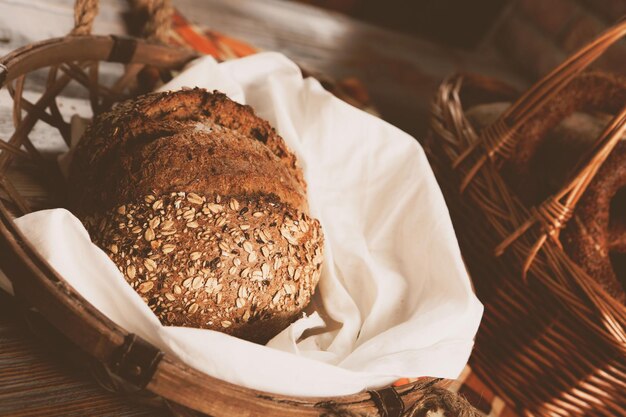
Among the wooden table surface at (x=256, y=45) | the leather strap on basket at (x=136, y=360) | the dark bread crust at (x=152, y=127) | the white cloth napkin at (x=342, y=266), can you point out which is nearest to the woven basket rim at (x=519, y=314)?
the white cloth napkin at (x=342, y=266)

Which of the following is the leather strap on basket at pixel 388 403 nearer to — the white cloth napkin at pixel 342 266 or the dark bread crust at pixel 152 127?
the white cloth napkin at pixel 342 266

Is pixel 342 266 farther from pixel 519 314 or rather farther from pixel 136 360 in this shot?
pixel 136 360

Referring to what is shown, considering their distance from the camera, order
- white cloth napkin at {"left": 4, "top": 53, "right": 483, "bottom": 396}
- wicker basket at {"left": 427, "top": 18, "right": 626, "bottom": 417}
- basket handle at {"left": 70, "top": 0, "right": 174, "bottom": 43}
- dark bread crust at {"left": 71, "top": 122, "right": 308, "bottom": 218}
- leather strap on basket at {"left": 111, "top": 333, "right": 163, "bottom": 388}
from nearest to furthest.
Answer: leather strap on basket at {"left": 111, "top": 333, "right": 163, "bottom": 388}, white cloth napkin at {"left": 4, "top": 53, "right": 483, "bottom": 396}, dark bread crust at {"left": 71, "top": 122, "right": 308, "bottom": 218}, wicker basket at {"left": 427, "top": 18, "right": 626, "bottom": 417}, basket handle at {"left": 70, "top": 0, "right": 174, "bottom": 43}

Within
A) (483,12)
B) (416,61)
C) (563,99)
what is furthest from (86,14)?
(483,12)

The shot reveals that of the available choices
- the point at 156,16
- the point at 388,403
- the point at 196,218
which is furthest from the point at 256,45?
the point at 388,403

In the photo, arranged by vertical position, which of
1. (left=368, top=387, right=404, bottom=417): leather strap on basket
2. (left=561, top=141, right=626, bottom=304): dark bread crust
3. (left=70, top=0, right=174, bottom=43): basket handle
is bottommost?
(left=368, top=387, right=404, bottom=417): leather strap on basket

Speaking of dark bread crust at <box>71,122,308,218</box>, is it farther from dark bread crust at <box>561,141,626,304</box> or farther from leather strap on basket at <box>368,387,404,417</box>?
dark bread crust at <box>561,141,626,304</box>

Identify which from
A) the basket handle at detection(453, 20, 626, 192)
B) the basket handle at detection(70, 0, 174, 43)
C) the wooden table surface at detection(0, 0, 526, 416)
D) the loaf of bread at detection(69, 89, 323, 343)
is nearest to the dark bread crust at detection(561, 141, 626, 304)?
the basket handle at detection(453, 20, 626, 192)
